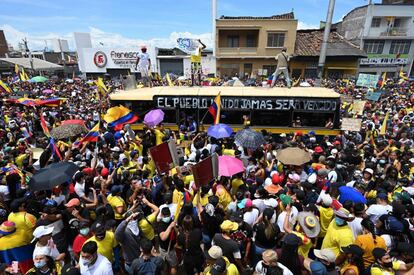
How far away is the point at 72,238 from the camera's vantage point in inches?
165

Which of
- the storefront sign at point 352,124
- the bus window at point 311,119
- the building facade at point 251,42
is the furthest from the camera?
the building facade at point 251,42

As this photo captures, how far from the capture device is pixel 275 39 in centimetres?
3002

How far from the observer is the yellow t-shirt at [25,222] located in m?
3.98

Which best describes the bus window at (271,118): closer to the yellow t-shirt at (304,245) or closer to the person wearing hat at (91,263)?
the yellow t-shirt at (304,245)

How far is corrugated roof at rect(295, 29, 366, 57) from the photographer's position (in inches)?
1147

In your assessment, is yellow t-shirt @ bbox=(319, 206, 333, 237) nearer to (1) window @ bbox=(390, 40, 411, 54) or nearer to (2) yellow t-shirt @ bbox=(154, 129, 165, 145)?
(2) yellow t-shirt @ bbox=(154, 129, 165, 145)

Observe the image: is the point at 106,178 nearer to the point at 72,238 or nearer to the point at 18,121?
the point at 72,238

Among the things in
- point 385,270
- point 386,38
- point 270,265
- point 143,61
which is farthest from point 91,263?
point 386,38

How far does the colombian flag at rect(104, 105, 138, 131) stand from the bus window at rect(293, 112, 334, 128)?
6.12 meters

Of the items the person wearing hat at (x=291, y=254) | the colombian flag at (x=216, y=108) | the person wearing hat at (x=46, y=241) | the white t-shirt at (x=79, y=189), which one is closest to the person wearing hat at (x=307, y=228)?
the person wearing hat at (x=291, y=254)

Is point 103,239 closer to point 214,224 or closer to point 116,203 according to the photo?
point 116,203

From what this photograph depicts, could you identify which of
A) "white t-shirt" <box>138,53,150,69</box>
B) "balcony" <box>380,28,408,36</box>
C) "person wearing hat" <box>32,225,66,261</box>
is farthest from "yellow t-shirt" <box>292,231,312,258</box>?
"balcony" <box>380,28,408,36</box>

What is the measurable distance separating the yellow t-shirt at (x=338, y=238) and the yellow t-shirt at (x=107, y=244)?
3.08 metres

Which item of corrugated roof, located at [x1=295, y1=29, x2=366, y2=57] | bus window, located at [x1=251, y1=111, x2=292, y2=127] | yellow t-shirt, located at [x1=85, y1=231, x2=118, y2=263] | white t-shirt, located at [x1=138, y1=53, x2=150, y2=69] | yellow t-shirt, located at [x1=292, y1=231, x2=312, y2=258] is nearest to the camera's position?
yellow t-shirt, located at [x1=85, y1=231, x2=118, y2=263]
